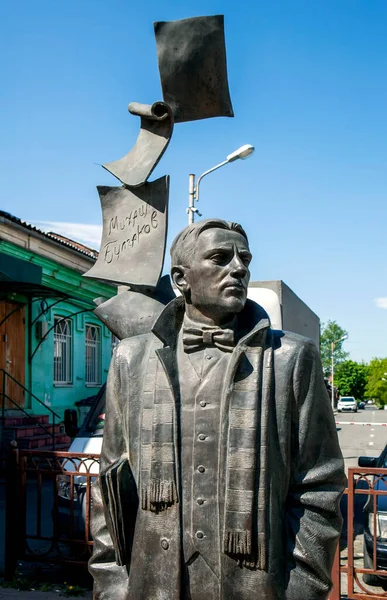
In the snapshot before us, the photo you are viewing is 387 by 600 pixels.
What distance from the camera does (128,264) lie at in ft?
11.2

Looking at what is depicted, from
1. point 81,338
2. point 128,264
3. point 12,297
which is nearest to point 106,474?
point 128,264

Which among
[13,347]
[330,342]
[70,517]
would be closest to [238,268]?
[70,517]

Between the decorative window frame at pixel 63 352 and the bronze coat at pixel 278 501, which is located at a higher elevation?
the decorative window frame at pixel 63 352

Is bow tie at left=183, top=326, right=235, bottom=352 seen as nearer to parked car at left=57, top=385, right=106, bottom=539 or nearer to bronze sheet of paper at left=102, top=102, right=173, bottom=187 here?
bronze sheet of paper at left=102, top=102, right=173, bottom=187

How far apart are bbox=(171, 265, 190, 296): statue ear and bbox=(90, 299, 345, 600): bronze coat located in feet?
0.45

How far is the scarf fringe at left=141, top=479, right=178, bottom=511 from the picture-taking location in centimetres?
199

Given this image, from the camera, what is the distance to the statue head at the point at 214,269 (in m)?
2.08

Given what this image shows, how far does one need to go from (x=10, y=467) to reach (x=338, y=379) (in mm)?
80840

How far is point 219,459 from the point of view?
6.49ft

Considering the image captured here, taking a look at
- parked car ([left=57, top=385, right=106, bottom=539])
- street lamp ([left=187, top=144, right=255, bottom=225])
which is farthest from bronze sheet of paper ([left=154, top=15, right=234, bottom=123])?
street lamp ([left=187, top=144, right=255, bottom=225])

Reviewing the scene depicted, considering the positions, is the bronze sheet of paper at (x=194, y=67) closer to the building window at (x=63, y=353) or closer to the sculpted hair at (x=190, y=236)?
the sculpted hair at (x=190, y=236)

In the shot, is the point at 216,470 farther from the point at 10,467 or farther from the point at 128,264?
the point at 10,467

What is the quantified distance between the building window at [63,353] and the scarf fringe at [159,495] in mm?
14907

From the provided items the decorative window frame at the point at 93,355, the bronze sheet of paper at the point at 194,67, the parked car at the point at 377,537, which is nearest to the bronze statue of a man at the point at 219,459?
the bronze sheet of paper at the point at 194,67
